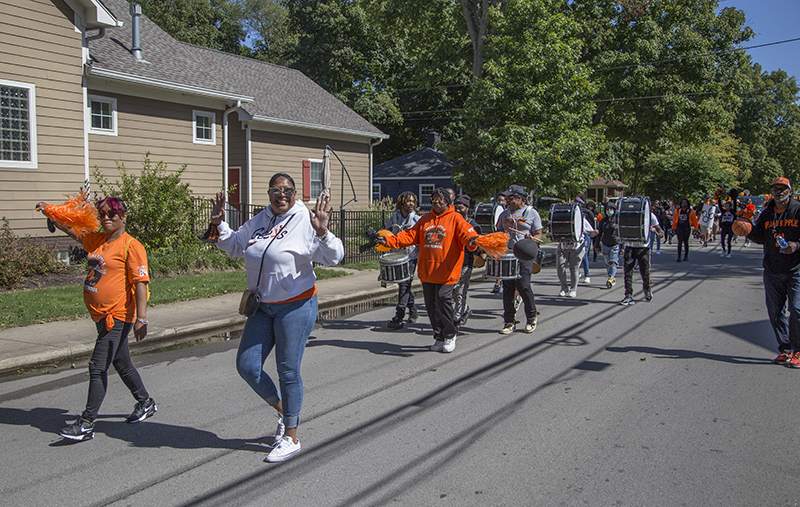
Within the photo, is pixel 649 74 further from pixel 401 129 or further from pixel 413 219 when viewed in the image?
pixel 413 219

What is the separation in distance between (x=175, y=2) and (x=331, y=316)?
43.0 meters

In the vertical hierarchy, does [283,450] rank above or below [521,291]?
below

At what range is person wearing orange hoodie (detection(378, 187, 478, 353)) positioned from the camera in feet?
23.7

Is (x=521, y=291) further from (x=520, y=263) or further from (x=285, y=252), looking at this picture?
(x=285, y=252)

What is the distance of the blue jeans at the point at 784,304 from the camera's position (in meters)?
6.77

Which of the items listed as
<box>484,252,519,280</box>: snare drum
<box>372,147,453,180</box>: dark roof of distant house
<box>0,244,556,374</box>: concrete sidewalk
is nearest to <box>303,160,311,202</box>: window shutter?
<box>0,244,556,374</box>: concrete sidewalk

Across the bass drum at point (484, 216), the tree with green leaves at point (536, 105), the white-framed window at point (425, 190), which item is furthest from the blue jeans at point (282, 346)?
the white-framed window at point (425, 190)

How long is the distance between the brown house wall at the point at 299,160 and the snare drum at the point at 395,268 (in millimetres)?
14568

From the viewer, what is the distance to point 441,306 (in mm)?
7375

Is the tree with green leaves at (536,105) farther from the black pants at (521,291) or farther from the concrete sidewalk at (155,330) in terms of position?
the black pants at (521,291)

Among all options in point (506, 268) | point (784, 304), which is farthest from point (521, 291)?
Result: point (784, 304)

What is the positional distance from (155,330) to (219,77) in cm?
1456

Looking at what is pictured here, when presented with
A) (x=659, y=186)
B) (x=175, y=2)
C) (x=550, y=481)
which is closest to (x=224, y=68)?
(x=550, y=481)

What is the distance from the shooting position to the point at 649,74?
30.9m
